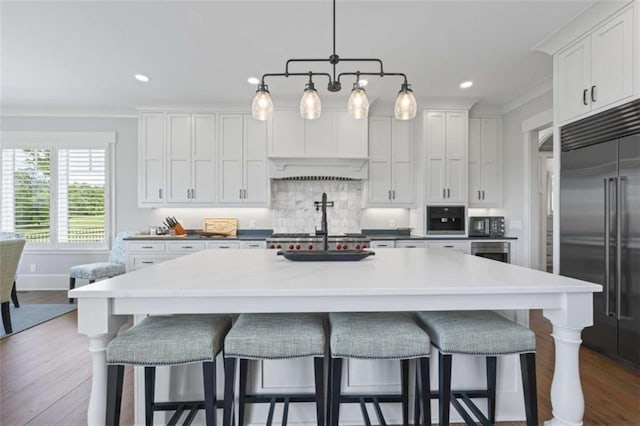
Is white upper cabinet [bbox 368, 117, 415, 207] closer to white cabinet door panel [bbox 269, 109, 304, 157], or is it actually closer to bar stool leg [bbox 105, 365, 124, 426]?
white cabinet door panel [bbox 269, 109, 304, 157]

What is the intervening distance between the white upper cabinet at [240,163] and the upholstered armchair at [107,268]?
4.96 ft

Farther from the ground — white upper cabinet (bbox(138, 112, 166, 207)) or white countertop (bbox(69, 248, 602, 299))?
white upper cabinet (bbox(138, 112, 166, 207))

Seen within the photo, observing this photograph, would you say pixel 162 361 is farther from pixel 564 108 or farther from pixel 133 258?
pixel 564 108

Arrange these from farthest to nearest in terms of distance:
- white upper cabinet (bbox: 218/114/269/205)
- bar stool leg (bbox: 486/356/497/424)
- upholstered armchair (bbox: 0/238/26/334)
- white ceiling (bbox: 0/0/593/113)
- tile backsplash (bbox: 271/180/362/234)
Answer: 1. tile backsplash (bbox: 271/180/362/234)
2. white upper cabinet (bbox: 218/114/269/205)
3. upholstered armchair (bbox: 0/238/26/334)
4. white ceiling (bbox: 0/0/593/113)
5. bar stool leg (bbox: 486/356/497/424)

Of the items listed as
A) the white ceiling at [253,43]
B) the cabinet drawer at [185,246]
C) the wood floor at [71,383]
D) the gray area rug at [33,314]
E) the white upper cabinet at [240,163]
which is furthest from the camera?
the white upper cabinet at [240,163]

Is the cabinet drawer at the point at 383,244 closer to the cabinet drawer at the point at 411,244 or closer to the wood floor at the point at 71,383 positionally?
the cabinet drawer at the point at 411,244

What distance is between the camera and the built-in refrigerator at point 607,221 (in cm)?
225

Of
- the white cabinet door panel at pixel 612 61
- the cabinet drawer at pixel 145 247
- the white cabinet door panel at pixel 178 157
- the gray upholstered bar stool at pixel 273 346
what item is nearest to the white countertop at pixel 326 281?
the gray upholstered bar stool at pixel 273 346

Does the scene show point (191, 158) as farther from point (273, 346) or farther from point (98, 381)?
point (273, 346)

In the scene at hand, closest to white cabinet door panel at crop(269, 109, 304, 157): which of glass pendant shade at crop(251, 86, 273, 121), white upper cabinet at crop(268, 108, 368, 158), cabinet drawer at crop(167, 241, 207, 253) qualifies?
white upper cabinet at crop(268, 108, 368, 158)

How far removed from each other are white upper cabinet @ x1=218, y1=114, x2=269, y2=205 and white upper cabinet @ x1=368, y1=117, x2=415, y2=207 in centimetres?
155

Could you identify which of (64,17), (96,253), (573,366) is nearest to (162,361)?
(573,366)

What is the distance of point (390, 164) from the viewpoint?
4.49 m

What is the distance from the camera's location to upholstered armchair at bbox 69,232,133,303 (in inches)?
155
